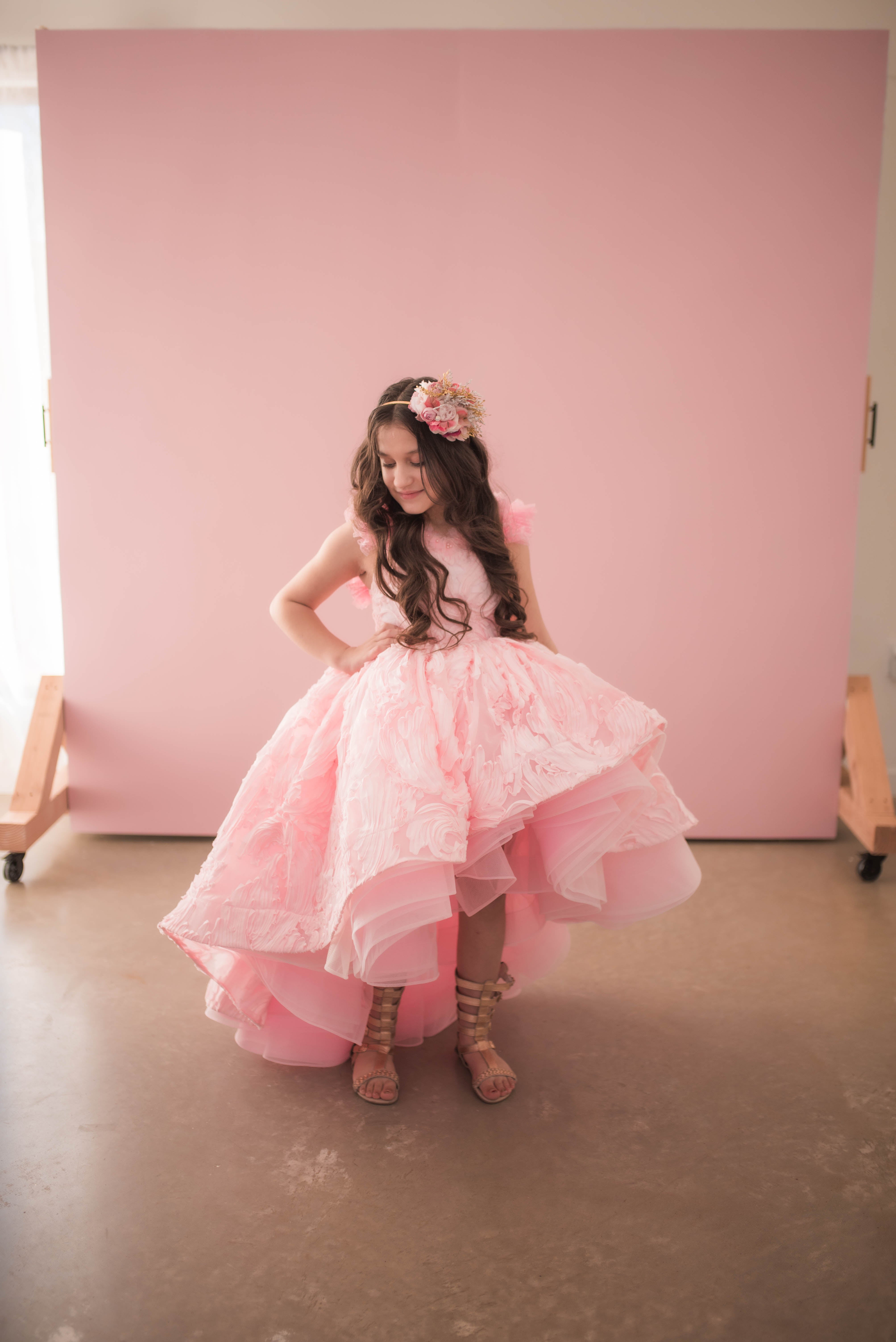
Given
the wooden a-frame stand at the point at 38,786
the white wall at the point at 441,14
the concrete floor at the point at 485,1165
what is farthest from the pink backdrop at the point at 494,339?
the concrete floor at the point at 485,1165

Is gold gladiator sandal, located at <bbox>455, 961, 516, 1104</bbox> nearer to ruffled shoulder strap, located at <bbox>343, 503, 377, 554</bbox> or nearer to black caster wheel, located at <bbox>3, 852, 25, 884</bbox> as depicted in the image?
ruffled shoulder strap, located at <bbox>343, 503, 377, 554</bbox>

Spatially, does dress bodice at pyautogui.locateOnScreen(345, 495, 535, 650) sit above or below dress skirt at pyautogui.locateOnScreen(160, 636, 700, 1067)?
above

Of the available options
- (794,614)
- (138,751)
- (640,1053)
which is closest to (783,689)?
(794,614)

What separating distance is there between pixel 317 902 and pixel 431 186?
211 cm

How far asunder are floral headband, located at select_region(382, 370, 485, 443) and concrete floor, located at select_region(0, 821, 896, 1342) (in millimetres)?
1184

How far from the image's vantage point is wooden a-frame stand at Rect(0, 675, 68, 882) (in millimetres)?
2574

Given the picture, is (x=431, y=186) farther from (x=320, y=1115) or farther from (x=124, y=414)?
(x=320, y=1115)

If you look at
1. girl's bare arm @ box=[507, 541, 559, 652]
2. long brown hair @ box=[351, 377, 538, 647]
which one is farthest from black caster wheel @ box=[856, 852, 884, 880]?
long brown hair @ box=[351, 377, 538, 647]

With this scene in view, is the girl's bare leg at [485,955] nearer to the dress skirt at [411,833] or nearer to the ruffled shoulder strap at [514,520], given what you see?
the dress skirt at [411,833]

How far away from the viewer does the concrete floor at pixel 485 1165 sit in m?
1.17

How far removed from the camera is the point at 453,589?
171 cm

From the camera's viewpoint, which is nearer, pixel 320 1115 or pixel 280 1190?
pixel 280 1190

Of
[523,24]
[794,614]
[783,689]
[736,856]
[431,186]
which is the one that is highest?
[523,24]

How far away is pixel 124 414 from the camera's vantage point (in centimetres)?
275
